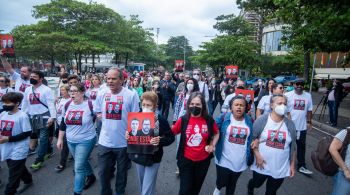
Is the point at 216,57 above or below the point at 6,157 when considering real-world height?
above

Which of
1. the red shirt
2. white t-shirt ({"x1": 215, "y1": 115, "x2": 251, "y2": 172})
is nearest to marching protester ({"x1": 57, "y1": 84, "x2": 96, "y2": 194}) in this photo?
the red shirt

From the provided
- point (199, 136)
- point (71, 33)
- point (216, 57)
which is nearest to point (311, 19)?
Answer: point (199, 136)

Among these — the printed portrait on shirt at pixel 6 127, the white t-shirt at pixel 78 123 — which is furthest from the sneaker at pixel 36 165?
the white t-shirt at pixel 78 123

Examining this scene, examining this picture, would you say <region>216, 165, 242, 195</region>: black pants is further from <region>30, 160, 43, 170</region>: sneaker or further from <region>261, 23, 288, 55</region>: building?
<region>261, 23, 288, 55</region>: building

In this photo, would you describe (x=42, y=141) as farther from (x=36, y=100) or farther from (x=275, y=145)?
(x=275, y=145)

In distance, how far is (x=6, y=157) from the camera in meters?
3.53

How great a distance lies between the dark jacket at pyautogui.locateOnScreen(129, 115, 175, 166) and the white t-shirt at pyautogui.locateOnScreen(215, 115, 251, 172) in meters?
0.79

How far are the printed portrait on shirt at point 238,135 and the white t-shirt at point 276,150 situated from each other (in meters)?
0.22

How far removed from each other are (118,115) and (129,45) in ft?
99.0

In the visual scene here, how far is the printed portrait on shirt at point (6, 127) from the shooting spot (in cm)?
358

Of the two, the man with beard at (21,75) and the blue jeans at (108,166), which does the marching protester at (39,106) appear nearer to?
the man with beard at (21,75)

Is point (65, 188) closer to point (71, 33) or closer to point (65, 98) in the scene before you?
point (65, 98)

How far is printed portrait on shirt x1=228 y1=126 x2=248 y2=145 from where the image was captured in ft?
10.2

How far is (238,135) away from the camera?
3121 mm
